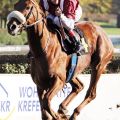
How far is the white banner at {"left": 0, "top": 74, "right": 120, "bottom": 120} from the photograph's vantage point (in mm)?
10961

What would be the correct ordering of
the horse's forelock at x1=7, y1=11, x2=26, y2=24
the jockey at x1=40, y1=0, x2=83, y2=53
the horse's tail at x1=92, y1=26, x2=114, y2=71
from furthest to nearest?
the horse's tail at x1=92, y1=26, x2=114, y2=71 < the jockey at x1=40, y1=0, x2=83, y2=53 < the horse's forelock at x1=7, y1=11, x2=26, y2=24

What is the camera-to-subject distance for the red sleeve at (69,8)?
9.36 m

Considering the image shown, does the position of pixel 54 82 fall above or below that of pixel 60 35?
below

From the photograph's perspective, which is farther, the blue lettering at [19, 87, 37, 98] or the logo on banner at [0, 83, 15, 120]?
the blue lettering at [19, 87, 37, 98]

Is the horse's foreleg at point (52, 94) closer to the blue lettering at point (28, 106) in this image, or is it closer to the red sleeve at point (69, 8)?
the red sleeve at point (69, 8)

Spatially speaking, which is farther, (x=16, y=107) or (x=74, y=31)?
(x=16, y=107)

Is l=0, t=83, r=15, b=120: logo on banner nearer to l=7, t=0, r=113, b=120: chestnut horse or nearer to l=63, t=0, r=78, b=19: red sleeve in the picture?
l=7, t=0, r=113, b=120: chestnut horse

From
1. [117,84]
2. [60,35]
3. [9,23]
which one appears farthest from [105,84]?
[9,23]

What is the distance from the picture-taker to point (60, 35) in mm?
9266

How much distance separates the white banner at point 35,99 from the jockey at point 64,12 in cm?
186

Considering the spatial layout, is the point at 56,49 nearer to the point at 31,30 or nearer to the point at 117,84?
the point at 31,30

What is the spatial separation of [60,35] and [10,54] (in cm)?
522

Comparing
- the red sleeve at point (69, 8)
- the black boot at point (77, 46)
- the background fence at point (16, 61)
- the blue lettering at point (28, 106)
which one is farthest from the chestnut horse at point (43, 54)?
the background fence at point (16, 61)

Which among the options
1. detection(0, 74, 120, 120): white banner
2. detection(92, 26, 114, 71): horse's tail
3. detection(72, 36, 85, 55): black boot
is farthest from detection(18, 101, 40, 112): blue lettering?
detection(72, 36, 85, 55): black boot
